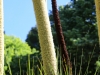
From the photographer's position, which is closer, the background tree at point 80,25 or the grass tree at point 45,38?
the grass tree at point 45,38

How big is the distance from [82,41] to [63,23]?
125 inches

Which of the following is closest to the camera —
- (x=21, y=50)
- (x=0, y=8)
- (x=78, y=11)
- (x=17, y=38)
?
(x=0, y=8)

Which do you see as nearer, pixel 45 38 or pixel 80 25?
pixel 45 38

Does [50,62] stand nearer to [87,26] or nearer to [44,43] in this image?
[44,43]

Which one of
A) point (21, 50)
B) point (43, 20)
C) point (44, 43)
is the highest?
point (43, 20)

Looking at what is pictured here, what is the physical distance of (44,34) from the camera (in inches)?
148

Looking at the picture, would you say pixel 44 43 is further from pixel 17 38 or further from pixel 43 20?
pixel 17 38

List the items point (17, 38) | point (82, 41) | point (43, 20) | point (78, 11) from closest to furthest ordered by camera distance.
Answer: point (43, 20) → point (82, 41) → point (78, 11) → point (17, 38)

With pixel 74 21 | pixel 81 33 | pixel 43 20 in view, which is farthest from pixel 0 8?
pixel 74 21

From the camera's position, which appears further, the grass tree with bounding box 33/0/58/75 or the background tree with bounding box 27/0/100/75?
the background tree with bounding box 27/0/100/75

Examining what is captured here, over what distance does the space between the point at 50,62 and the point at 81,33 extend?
1532 cm

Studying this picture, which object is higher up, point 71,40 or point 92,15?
point 92,15

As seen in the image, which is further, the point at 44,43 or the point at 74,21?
the point at 74,21

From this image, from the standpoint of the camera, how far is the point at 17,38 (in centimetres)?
3197
